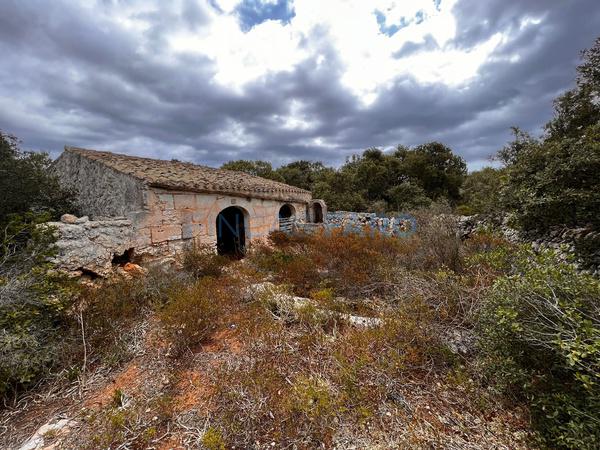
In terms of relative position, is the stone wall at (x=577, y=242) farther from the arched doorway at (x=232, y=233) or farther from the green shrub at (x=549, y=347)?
the arched doorway at (x=232, y=233)

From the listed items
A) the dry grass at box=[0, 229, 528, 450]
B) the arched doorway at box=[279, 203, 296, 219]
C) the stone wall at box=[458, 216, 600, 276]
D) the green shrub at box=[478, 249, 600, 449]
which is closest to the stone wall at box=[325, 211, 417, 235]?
the arched doorway at box=[279, 203, 296, 219]

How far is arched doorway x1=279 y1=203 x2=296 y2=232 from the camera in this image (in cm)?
1094

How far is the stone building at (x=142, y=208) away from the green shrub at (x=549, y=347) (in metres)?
6.53

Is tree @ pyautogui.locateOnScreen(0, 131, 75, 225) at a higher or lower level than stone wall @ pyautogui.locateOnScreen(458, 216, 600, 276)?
higher

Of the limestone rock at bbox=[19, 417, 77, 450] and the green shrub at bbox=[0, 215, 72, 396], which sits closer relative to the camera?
the limestone rock at bbox=[19, 417, 77, 450]

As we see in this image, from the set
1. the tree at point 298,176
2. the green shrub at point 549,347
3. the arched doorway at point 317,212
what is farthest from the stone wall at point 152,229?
the tree at point 298,176

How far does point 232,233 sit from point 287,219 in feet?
8.80

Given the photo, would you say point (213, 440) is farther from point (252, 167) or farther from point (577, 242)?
point (252, 167)

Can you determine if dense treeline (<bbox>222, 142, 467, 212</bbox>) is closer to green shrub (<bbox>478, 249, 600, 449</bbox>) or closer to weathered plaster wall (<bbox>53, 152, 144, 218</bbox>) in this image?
weathered plaster wall (<bbox>53, 152, 144, 218</bbox>)

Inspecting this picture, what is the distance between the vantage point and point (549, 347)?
1.92 metres

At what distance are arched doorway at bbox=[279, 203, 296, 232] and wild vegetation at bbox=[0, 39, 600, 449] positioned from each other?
575 centimetres

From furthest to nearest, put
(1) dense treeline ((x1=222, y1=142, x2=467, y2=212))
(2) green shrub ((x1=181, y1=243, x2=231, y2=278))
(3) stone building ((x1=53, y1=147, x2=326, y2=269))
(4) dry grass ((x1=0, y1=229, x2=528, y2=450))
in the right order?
(1) dense treeline ((x1=222, y1=142, x2=467, y2=212))
(2) green shrub ((x1=181, y1=243, x2=231, y2=278))
(3) stone building ((x1=53, y1=147, x2=326, y2=269))
(4) dry grass ((x1=0, y1=229, x2=528, y2=450))

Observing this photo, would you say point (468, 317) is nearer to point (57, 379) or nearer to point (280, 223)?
point (57, 379)

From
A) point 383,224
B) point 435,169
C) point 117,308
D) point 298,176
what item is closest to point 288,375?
point 117,308
